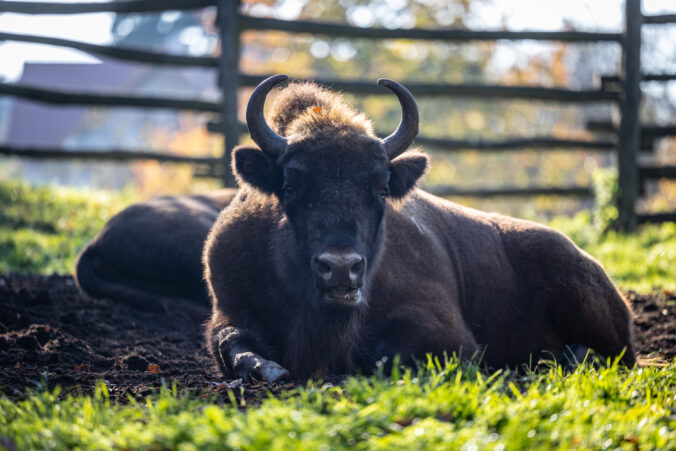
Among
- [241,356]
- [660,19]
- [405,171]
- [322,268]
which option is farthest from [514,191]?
[322,268]

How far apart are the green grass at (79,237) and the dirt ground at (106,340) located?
1.14 metres

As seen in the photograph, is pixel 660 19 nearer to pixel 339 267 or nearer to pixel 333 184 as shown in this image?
pixel 333 184

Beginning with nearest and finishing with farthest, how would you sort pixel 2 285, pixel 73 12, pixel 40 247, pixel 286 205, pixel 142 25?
pixel 286 205 → pixel 2 285 → pixel 40 247 → pixel 73 12 → pixel 142 25

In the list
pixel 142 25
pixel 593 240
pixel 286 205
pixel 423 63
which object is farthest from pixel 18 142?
pixel 286 205

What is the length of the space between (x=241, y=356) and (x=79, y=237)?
6110 mm

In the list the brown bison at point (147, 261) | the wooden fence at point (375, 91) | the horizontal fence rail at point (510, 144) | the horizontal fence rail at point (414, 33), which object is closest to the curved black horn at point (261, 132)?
the brown bison at point (147, 261)

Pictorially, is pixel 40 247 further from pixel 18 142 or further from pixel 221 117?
pixel 18 142

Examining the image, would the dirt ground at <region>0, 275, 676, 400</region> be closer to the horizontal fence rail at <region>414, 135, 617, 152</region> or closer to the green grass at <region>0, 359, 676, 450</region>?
the green grass at <region>0, 359, 676, 450</region>

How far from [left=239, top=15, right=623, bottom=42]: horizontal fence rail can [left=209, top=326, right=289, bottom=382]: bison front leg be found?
6.37m

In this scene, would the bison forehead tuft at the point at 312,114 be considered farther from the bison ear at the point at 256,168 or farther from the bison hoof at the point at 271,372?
the bison hoof at the point at 271,372

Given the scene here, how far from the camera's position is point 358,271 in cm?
393

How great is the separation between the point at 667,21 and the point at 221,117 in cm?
722

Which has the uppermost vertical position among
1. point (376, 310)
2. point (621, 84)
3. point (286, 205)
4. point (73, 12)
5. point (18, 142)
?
point (73, 12)

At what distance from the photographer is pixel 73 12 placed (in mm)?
9875
